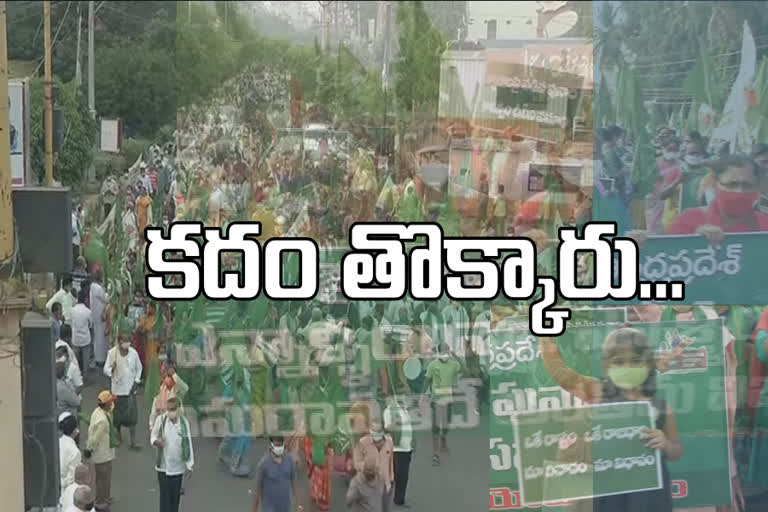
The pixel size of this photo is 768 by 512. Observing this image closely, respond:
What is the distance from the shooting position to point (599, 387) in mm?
3871

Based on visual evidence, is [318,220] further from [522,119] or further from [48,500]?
[48,500]

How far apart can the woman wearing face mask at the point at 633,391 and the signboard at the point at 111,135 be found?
2.24 meters

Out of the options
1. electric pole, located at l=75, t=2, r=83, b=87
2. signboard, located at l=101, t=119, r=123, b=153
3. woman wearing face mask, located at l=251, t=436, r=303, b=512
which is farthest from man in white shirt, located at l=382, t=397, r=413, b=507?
electric pole, located at l=75, t=2, r=83, b=87

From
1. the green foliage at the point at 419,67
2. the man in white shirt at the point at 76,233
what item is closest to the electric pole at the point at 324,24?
the green foliage at the point at 419,67

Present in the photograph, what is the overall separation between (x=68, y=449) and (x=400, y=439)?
119 cm

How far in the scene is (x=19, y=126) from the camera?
2.46 meters

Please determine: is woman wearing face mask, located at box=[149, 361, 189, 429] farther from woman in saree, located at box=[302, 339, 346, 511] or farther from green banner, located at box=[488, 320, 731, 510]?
green banner, located at box=[488, 320, 731, 510]

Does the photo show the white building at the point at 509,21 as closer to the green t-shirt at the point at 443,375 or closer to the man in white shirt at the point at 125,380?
the green t-shirt at the point at 443,375

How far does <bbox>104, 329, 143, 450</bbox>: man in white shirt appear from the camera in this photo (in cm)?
453

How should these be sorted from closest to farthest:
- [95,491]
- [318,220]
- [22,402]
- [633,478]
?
[22,402], [633,478], [95,491], [318,220]

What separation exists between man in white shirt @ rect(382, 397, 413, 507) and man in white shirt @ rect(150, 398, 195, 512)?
2.39 ft

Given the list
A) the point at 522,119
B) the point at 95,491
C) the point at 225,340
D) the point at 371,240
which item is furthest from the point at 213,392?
the point at 522,119

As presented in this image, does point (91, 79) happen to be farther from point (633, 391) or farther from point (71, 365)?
point (633, 391)

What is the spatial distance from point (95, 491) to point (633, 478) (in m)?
1.95
